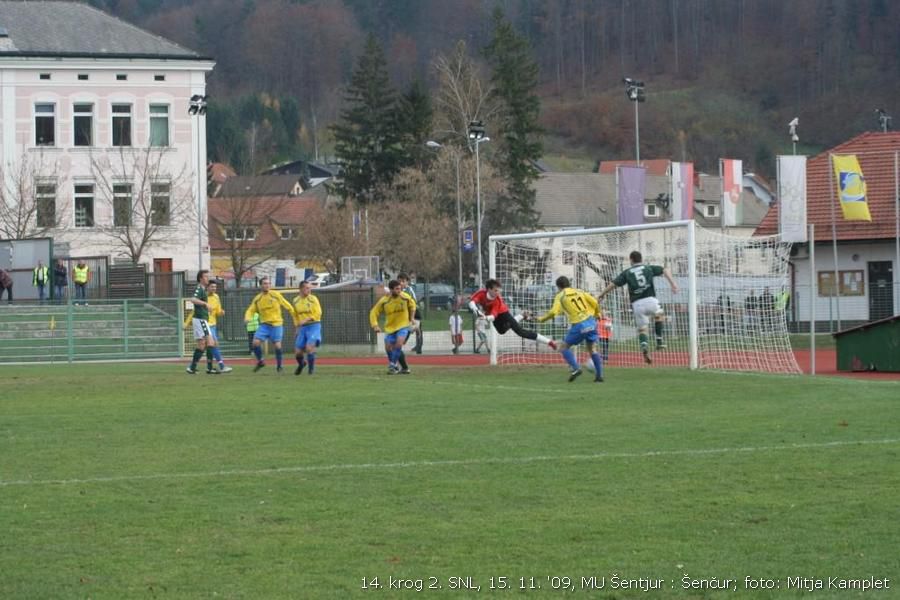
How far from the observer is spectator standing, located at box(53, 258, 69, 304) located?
4907 cm

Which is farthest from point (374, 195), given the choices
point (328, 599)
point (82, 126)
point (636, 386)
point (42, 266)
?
point (328, 599)

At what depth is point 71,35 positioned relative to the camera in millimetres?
68688

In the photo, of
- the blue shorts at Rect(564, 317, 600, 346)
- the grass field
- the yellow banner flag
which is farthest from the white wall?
the grass field

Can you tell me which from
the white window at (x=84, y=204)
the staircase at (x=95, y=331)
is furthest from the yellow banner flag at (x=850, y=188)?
the white window at (x=84, y=204)

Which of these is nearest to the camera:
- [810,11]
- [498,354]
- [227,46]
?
[498,354]

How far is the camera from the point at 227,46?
18625cm

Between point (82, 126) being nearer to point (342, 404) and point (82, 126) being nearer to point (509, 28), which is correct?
point (509, 28)

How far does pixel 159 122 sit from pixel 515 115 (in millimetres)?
28419

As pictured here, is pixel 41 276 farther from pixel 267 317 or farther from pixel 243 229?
pixel 243 229

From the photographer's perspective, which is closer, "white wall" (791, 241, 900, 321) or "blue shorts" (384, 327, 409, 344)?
"blue shorts" (384, 327, 409, 344)

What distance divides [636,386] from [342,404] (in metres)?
4.71

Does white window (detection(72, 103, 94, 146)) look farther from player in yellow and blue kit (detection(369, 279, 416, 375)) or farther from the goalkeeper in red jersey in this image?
the goalkeeper in red jersey

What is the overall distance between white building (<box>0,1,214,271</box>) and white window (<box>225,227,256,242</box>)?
1.45 meters

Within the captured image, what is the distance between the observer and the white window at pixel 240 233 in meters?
69.4
